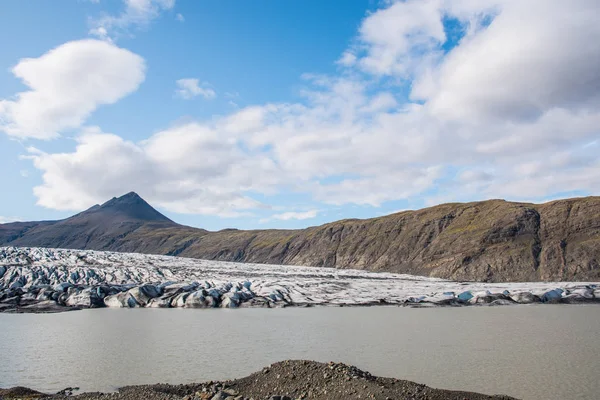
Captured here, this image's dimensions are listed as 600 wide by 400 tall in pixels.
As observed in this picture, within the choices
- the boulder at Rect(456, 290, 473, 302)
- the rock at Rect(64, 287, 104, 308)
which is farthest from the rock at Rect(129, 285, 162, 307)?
the boulder at Rect(456, 290, 473, 302)

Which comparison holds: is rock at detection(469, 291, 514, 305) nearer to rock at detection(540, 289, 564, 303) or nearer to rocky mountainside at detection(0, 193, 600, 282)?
rock at detection(540, 289, 564, 303)

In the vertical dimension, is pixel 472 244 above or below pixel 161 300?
above

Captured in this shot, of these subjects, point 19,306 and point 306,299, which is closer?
point 19,306

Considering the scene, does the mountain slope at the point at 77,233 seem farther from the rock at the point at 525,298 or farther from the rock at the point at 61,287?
the rock at the point at 525,298

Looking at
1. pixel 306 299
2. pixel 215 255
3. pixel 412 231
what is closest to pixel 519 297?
pixel 306 299

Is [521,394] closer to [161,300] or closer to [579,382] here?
[579,382]

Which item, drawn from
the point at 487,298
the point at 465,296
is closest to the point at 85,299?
the point at 465,296

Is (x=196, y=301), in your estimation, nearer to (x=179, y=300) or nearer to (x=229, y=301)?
(x=179, y=300)
